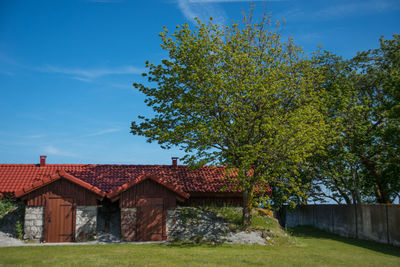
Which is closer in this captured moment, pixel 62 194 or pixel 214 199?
pixel 62 194

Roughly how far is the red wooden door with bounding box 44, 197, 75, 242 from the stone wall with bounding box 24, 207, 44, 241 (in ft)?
1.07

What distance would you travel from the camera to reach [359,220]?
26.9 meters

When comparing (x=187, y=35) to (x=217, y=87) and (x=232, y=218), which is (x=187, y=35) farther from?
(x=232, y=218)

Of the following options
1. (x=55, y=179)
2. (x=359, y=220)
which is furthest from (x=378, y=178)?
(x=55, y=179)

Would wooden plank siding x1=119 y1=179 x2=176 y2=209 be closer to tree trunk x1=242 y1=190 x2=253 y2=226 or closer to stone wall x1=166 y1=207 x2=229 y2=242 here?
stone wall x1=166 y1=207 x2=229 y2=242

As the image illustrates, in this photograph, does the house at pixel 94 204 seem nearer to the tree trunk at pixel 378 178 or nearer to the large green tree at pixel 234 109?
the large green tree at pixel 234 109

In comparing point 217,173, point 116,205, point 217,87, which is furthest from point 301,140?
point 116,205

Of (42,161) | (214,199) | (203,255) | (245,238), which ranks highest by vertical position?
(42,161)

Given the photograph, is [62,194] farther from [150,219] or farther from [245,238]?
[245,238]

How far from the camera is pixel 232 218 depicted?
2559 centimetres

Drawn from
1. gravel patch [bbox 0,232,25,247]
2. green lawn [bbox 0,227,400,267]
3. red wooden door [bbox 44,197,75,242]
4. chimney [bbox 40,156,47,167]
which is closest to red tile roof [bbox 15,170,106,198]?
red wooden door [bbox 44,197,75,242]

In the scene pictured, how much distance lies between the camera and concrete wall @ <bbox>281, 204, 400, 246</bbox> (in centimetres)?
2297

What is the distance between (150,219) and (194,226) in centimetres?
291

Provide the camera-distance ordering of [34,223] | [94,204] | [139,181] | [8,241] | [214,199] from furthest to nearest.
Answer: [214,199], [139,181], [94,204], [34,223], [8,241]
